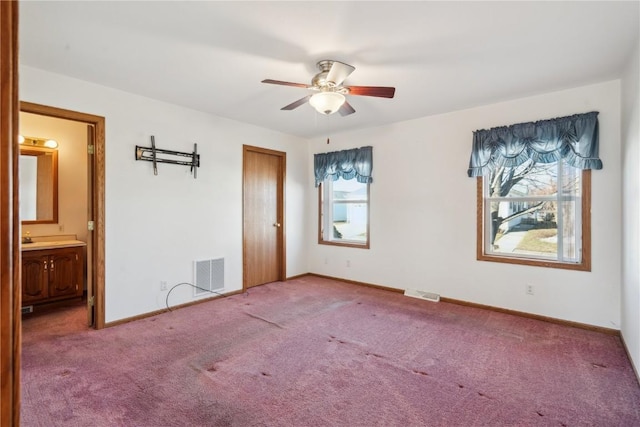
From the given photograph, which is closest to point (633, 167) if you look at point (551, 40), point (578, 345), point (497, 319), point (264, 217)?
point (551, 40)

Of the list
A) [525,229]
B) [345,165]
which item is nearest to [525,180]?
[525,229]

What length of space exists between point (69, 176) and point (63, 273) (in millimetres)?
1404

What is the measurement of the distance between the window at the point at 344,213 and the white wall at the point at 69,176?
354 cm

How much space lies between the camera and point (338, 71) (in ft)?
8.31

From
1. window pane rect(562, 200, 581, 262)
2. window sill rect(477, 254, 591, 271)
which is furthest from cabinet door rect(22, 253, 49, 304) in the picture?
window pane rect(562, 200, 581, 262)

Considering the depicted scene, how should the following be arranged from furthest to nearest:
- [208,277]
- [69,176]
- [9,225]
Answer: [69,176] → [208,277] → [9,225]

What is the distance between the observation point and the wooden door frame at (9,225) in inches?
19.0

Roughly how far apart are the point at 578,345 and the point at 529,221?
136cm

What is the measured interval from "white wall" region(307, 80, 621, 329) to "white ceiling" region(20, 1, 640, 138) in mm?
396

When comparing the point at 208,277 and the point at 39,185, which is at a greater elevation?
the point at 39,185

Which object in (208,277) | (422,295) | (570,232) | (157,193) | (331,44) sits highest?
(331,44)

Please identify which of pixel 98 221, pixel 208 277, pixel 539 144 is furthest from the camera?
pixel 208 277

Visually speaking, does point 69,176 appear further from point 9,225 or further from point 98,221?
point 9,225

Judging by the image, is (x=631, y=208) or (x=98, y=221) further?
(x=98, y=221)
